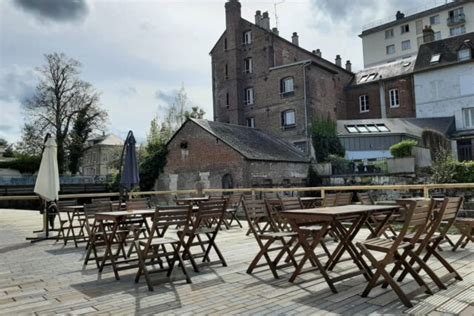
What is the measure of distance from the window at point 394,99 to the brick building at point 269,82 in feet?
13.5

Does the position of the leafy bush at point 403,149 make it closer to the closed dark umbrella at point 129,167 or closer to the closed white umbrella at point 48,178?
the closed dark umbrella at point 129,167

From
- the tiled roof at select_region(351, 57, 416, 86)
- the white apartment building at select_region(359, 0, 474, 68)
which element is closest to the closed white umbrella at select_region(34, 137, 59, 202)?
the tiled roof at select_region(351, 57, 416, 86)

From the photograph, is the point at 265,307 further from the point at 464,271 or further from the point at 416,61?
the point at 416,61

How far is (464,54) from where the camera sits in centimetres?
3108

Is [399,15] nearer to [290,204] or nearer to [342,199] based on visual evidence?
[342,199]

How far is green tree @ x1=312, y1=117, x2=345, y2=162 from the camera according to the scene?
28719mm

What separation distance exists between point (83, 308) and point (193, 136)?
70.9 feet

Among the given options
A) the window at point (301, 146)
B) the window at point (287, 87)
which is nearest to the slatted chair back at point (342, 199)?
the window at point (301, 146)

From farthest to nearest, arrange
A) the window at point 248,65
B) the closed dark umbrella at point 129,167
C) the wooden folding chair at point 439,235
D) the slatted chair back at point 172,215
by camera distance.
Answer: the window at point 248,65, the closed dark umbrella at point 129,167, the slatted chair back at point 172,215, the wooden folding chair at point 439,235

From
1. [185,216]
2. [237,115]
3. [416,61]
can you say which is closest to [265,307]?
[185,216]

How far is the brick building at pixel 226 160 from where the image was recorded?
22.5 meters

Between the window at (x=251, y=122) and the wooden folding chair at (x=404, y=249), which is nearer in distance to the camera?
the wooden folding chair at (x=404, y=249)

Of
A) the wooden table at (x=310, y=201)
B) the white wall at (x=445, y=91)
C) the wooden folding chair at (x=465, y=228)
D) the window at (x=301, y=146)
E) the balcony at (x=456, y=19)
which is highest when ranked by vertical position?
the balcony at (x=456, y=19)

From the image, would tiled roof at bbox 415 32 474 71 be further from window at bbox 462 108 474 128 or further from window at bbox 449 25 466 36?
window at bbox 449 25 466 36
